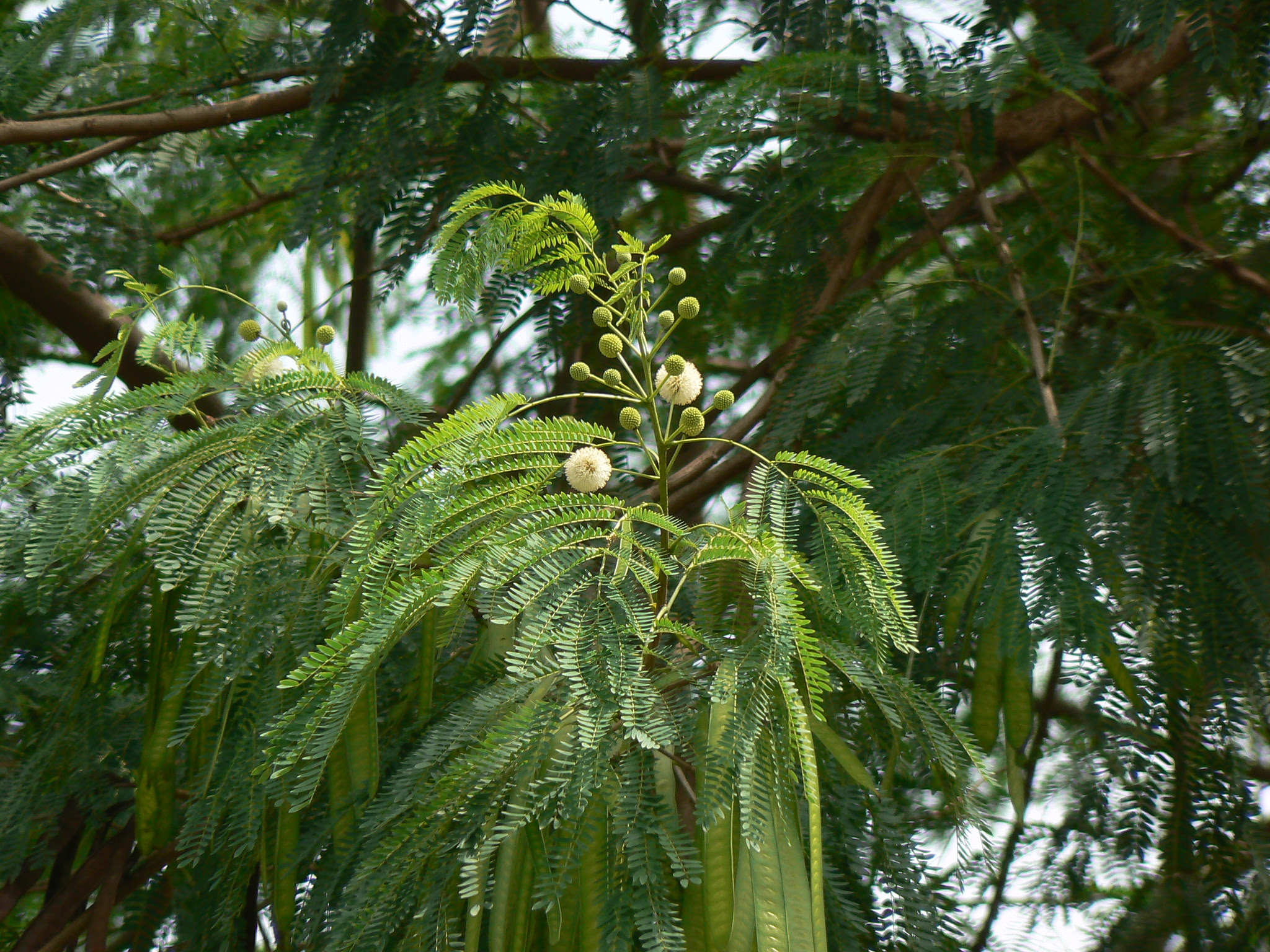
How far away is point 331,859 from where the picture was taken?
1.70 m

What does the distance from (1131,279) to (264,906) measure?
8.26 ft

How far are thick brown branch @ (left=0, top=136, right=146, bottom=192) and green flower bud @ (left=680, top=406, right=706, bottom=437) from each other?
2087 mm

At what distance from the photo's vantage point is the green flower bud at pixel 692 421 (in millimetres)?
1434

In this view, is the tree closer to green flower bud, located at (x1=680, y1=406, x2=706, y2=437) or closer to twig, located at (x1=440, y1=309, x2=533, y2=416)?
twig, located at (x1=440, y1=309, x2=533, y2=416)

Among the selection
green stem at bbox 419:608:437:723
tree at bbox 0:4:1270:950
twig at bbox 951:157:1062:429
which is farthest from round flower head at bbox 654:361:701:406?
twig at bbox 951:157:1062:429

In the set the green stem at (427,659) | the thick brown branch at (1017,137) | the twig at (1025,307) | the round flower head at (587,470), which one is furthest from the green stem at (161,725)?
the twig at (1025,307)

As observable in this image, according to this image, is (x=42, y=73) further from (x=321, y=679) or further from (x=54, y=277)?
(x=321, y=679)

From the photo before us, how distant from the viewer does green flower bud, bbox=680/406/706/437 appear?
1434 mm

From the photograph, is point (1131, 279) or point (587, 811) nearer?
point (587, 811)

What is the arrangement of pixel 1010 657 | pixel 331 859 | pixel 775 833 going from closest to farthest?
pixel 775 833
pixel 331 859
pixel 1010 657

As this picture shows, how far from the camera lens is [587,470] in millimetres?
1426

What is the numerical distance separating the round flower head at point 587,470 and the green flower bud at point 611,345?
0.43ft

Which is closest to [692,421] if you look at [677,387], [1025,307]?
[677,387]

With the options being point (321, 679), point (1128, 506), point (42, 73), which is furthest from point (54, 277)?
point (1128, 506)
